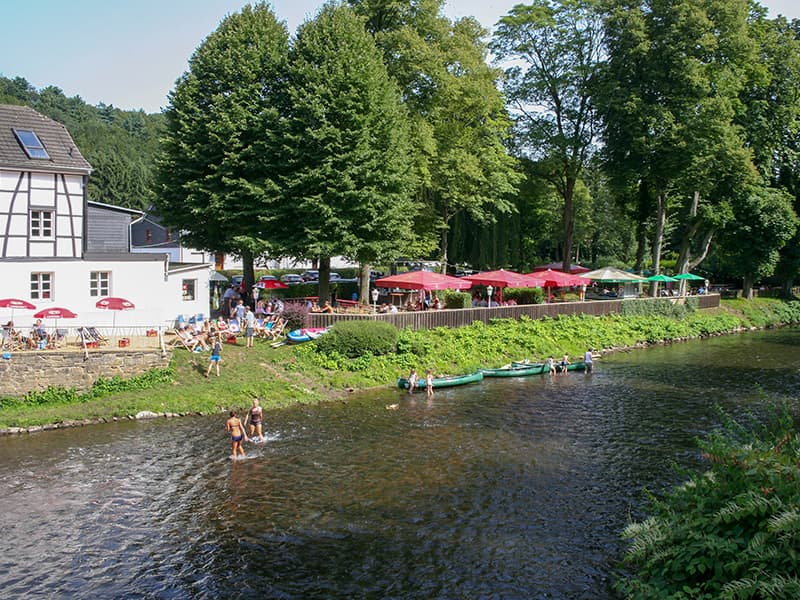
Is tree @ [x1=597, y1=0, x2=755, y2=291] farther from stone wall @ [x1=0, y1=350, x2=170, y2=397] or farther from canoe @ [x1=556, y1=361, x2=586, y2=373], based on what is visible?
stone wall @ [x1=0, y1=350, x2=170, y2=397]

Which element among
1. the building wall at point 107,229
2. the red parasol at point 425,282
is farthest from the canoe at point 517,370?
the building wall at point 107,229

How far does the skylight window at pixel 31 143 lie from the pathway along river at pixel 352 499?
15.0 m

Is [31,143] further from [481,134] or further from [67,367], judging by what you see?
[481,134]

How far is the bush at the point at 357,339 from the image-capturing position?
105 feet

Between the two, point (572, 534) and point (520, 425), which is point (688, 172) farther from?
point (572, 534)

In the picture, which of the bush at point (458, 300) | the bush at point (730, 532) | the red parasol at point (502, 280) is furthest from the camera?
the red parasol at point (502, 280)

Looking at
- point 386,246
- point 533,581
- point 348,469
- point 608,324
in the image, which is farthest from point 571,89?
point 533,581

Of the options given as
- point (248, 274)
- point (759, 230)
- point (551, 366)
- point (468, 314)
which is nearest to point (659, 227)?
point (759, 230)

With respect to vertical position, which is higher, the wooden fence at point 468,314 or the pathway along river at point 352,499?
the wooden fence at point 468,314

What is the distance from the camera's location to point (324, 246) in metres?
35.4

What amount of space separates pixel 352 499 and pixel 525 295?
97.7 ft

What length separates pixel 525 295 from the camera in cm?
4619

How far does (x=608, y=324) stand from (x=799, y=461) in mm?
33772

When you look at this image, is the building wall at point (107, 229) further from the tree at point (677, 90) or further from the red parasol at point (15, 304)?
the tree at point (677, 90)
